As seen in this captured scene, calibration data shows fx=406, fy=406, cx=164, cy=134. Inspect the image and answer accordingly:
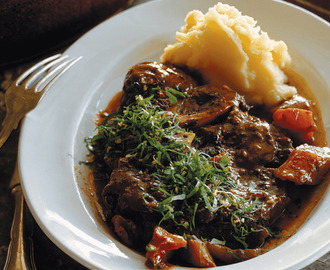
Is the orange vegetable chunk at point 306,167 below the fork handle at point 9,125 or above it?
above

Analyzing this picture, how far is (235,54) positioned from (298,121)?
1.02 metres

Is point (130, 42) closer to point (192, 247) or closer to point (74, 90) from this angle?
point (74, 90)

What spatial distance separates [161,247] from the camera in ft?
10.5

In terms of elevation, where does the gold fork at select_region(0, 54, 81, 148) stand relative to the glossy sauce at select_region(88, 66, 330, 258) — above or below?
below

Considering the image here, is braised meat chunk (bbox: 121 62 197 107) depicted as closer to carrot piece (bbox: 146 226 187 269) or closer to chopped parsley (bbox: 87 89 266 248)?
chopped parsley (bbox: 87 89 266 248)

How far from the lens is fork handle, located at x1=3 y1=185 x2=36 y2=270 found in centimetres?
346

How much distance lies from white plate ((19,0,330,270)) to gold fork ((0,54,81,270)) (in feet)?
0.38

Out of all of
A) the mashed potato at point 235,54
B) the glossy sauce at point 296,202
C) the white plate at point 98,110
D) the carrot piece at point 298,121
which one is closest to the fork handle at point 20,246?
the white plate at point 98,110

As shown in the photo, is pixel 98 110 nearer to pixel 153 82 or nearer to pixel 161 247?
pixel 153 82

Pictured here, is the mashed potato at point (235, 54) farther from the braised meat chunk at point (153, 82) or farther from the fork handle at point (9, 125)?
the fork handle at point (9, 125)

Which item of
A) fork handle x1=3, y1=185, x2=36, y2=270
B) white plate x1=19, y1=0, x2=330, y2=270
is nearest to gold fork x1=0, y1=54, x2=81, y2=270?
fork handle x1=3, y1=185, x2=36, y2=270

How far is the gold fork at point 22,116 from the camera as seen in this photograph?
3.54 metres

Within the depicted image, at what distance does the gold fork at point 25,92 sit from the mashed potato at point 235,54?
4.66ft

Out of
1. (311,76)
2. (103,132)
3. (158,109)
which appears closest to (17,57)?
(103,132)
